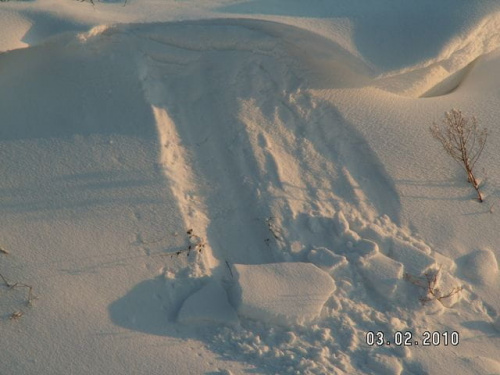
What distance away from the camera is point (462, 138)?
372 cm

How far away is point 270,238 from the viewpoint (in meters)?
3.39

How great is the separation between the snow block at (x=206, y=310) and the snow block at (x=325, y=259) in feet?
1.66

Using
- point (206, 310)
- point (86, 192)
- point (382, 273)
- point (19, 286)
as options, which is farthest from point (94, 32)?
point (382, 273)

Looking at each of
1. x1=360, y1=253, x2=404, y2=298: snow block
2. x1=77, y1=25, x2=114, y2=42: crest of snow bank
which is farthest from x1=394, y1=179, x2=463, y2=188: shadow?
x1=77, y1=25, x2=114, y2=42: crest of snow bank

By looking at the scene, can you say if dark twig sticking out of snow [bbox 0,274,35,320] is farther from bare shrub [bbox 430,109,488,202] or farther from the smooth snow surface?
bare shrub [bbox 430,109,488,202]

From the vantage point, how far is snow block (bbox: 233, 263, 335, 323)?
301 cm

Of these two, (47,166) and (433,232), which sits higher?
(47,166)

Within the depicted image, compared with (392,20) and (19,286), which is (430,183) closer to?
(392,20)

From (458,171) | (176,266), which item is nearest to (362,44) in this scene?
(458,171)

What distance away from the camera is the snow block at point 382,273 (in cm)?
321

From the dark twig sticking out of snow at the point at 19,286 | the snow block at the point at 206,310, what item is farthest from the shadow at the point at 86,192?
the snow block at the point at 206,310

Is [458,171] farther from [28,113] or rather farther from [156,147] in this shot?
[28,113]

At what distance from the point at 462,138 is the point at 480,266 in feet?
2.49

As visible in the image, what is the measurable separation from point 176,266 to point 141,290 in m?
0.22
